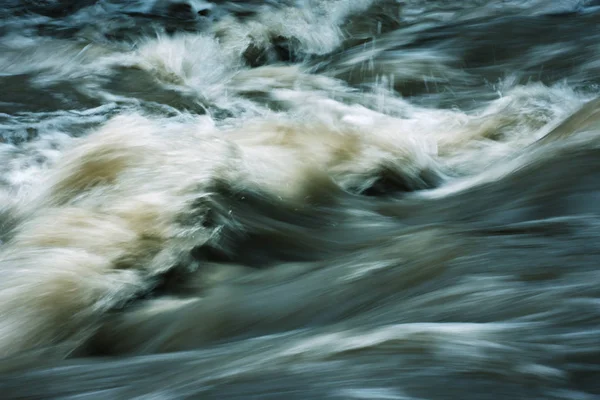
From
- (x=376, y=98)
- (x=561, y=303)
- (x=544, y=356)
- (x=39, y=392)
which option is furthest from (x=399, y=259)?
(x=376, y=98)

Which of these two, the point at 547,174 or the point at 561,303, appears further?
the point at 547,174

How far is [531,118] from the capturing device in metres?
4.26

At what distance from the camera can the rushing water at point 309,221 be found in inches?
71.1

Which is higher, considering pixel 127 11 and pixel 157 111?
pixel 127 11

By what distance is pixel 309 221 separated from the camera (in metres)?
3.13

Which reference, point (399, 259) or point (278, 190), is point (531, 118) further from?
point (399, 259)

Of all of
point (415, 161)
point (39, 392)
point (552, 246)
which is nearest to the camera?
point (39, 392)

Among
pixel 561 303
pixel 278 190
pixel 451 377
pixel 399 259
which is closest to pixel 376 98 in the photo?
pixel 278 190

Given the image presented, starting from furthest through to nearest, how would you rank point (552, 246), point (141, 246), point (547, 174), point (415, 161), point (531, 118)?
point (531, 118) < point (415, 161) < point (547, 174) < point (141, 246) < point (552, 246)

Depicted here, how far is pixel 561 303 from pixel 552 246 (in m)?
0.50

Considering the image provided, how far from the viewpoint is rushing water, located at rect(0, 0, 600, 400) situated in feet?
5.93

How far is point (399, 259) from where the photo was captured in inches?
101

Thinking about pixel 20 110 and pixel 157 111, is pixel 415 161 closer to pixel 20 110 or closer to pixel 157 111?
pixel 157 111

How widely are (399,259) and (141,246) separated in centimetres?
81
